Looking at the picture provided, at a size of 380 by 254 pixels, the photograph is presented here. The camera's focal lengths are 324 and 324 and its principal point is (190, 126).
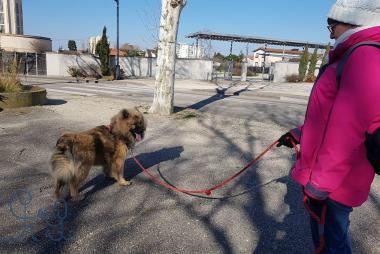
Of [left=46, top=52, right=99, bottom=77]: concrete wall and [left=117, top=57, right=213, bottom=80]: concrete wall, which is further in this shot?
[left=117, top=57, right=213, bottom=80]: concrete wall

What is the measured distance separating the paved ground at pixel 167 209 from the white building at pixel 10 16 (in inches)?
1920

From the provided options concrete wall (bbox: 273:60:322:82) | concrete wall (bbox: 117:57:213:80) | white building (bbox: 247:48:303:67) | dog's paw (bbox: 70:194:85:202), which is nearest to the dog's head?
dog's paw (bbox: 70:194:85:202)

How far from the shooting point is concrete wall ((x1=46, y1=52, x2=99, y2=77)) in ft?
98.1

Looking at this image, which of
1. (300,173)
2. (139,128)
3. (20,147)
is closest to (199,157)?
(139,128)

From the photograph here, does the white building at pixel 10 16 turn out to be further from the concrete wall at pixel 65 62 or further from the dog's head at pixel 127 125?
the dog's head at pixel 127 125

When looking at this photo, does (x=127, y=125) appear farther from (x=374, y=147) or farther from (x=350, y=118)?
(x=374, y=147)

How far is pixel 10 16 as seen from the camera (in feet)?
156

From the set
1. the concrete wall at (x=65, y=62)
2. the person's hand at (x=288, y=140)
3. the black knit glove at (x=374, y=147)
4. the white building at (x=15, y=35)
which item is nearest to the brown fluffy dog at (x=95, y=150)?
the person's hand at (x=288, y=140)

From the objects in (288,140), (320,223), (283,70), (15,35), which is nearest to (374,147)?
(320,223)

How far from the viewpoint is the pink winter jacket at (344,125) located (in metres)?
1.62

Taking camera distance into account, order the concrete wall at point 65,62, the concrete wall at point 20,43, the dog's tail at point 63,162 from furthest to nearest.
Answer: the concrete wall at point 20,43, the concrete wall at point 65,62, the dog's tail at point 63,162

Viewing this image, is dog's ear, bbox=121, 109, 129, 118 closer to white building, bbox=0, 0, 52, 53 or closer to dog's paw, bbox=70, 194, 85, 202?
dog's paw, bbox=70, 194, 85, 202

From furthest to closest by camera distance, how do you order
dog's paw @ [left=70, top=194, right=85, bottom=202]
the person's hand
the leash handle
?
dog's paw @ [left=70, top=194, right=85, bottom=202], the person's hand, the leash handle

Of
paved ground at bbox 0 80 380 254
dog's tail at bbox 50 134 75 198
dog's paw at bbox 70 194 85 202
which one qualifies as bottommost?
paved ground at bbox 0 80 380 254
